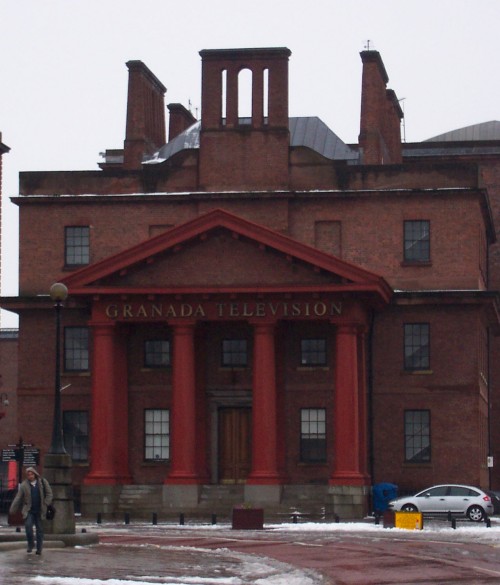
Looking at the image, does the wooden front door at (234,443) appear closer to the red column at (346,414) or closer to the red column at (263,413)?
the red column at (263,413)

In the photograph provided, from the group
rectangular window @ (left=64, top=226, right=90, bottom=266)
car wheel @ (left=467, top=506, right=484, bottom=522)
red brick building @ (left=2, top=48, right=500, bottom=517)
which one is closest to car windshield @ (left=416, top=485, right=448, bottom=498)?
car wheel @ (left=467, top=506, right=484, bottom=522)

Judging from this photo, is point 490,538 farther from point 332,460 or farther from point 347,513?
point 332,460

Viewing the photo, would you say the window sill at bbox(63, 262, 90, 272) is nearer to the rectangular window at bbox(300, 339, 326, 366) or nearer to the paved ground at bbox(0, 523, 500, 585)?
the rectangular window at bbox(300, 339, 326, 366)

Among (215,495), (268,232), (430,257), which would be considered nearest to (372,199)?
(430,257)

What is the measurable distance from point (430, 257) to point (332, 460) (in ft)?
29.5

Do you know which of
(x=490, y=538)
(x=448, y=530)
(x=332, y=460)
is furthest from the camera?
(x=332, y=460)

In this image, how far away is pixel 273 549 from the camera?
3784 centimetres

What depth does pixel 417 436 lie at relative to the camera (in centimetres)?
6078

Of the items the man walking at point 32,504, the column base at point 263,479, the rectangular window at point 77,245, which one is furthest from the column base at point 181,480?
the man walking at point 32,504

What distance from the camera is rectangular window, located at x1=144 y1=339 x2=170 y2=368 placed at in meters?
60.9

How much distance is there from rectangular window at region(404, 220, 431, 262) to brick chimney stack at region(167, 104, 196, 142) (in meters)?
19.1

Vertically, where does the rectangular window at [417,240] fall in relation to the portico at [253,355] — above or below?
above

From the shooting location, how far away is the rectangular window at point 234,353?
60.4m

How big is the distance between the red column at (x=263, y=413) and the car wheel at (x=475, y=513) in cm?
733
